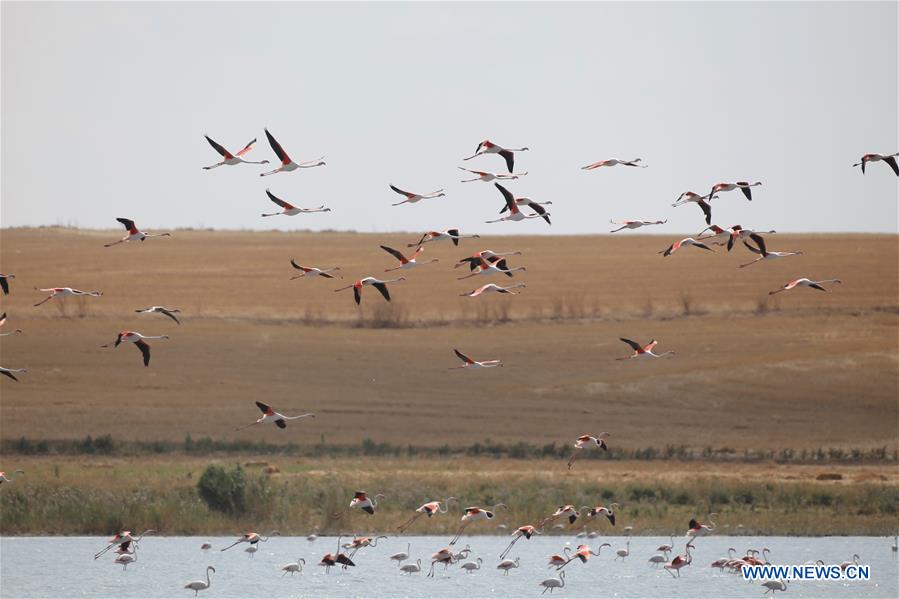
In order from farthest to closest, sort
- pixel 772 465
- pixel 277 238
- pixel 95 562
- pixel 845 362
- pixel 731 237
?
pixel 277 238 < pixel 845 362 < pixel 772 465 < pixel 95 562 < pixel 731 237

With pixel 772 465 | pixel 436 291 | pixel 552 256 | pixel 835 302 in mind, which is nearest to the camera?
pixel 772 465

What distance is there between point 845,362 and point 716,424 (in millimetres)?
12773

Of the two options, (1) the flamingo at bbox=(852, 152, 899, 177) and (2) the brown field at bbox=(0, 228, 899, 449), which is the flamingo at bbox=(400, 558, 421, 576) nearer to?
(1) the flamingo at bbox=(852, 152, 899, 177)

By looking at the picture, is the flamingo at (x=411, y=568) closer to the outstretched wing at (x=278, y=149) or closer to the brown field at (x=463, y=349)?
the outstretched wing at (x=278, y=149)

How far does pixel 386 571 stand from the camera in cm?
3334

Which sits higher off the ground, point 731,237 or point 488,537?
point 731,237

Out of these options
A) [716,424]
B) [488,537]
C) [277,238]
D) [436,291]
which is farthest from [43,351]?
[277,238]

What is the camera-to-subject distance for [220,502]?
38406mm

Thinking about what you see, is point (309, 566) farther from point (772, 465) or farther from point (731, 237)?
point (772, 465)

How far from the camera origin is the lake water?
30672mm

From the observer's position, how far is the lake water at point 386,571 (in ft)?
101

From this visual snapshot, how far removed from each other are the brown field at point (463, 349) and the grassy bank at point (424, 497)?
900 centimetres

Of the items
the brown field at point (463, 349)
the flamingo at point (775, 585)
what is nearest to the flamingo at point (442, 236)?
the flamingo at point (775, 585)

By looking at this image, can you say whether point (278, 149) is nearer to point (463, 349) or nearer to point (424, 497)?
point (424, 497)
